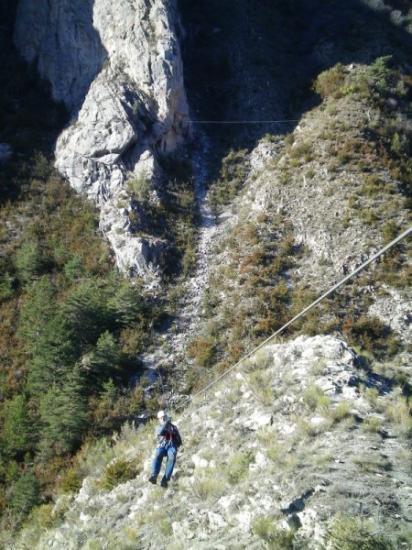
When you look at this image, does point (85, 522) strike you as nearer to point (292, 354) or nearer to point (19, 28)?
point (292, 354)

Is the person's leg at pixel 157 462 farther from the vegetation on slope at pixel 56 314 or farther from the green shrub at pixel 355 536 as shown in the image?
the vegetation on slope at pixel 56 314

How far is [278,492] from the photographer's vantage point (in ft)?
25.1

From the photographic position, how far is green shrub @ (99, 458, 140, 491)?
10812 millimetres

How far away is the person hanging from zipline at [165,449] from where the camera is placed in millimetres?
9477

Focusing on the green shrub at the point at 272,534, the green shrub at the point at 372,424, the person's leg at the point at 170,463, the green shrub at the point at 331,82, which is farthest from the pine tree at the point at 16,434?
the green shrub at the point at 331,82

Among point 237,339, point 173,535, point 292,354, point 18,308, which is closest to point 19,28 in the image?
point 18,308

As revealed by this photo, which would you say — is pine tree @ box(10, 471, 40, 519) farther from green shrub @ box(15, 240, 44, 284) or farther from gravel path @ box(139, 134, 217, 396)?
green shrub @ box(15, 240, 44, 284)

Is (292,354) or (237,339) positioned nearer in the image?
(292,354)

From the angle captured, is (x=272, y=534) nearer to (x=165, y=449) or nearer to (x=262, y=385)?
(x=165, y=449)

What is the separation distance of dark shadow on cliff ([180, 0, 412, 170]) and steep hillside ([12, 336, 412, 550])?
1745cm

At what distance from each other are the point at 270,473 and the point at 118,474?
443 centimetres

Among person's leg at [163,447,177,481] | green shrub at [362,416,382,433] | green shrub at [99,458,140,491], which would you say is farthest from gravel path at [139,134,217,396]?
green shrub at [362,416,382,433]

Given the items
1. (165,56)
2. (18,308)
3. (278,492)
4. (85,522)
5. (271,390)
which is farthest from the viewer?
(165,56)

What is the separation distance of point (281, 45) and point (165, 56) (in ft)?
34.2
